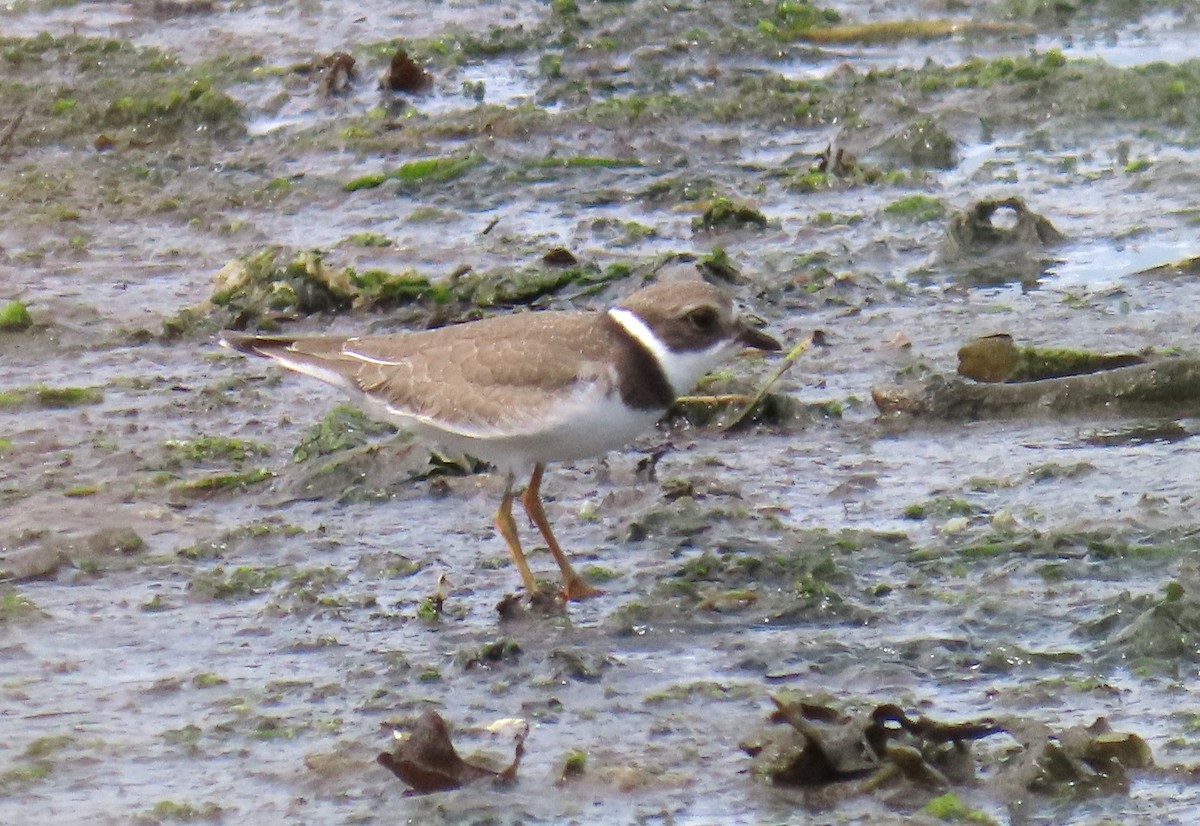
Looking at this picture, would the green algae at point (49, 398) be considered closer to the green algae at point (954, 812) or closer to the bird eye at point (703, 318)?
the bird eye at point (703, 318)

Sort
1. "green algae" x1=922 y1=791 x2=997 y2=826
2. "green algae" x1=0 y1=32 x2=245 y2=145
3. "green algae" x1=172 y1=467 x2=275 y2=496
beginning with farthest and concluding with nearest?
"green algae" x1=0 y1=32 x2=245 y2=145
"green algae" x1=172 y1=467 x2=275 y2=496
"green algae" x1=922 y1=791 x2=997 y2=826

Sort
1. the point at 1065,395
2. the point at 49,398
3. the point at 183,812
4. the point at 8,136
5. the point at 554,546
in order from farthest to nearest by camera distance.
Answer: the point at 8,136 → the point at 49,398 → the point at 1065,395 → the point at 554,546 → the point at 183,812

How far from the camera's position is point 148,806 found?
432 cm

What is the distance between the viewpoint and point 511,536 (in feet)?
18.2

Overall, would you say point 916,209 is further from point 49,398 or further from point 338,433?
point 49,398

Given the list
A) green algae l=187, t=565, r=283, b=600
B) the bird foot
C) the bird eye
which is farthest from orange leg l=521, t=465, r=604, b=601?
green algae l=187, t=565, r=283, b=600

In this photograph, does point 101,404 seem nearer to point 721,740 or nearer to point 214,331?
point 214,331

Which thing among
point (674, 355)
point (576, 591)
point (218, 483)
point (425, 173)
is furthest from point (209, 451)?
point (425, 173)

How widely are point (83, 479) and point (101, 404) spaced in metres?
0.75

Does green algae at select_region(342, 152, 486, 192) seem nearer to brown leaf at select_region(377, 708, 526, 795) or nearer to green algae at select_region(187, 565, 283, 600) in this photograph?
green algae at select_region(187, 565, 283, 600)

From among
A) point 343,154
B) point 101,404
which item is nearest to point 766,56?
point 343,154

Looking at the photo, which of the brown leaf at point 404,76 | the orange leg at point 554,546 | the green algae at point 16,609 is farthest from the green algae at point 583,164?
the green algae at point 16,609

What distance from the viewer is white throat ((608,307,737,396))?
17.8 ft

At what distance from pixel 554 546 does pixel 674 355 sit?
62 cm
